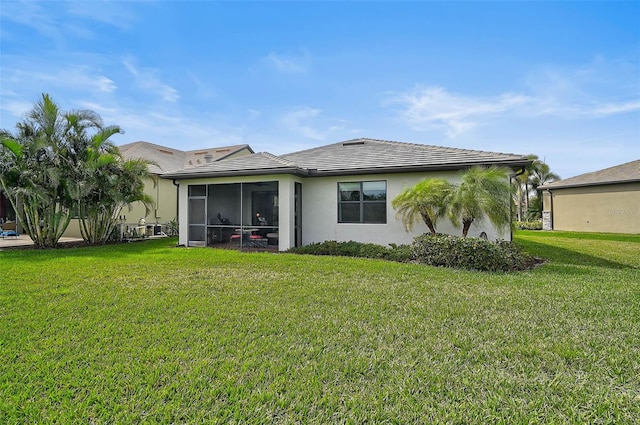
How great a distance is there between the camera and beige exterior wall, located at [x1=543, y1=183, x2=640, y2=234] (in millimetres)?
21266

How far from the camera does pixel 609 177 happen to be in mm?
22719

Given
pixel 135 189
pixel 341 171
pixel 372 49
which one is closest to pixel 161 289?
pixel 341 171

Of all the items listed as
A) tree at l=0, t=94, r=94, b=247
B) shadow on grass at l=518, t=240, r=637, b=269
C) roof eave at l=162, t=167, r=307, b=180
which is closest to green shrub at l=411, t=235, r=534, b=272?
shadow on grass at l=518, t=240, r=637, b=269

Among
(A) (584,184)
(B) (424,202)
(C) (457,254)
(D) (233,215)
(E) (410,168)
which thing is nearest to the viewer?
(C) (457,254)

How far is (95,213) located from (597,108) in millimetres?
22945

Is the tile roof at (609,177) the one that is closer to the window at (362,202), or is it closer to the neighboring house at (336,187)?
the neighboring house at (336,187)

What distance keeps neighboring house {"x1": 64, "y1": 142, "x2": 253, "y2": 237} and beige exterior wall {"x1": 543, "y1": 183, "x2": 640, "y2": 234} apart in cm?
2587

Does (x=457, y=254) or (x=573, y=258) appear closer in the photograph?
(x=457, y=254)

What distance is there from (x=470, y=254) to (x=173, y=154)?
24.1 metres

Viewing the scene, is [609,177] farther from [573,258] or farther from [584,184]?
[573,258]

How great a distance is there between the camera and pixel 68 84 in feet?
43.6

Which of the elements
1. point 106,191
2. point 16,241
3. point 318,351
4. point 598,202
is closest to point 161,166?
point 16,241

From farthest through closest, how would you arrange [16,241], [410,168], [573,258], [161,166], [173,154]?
1. [173,154]
2. [161,166]
3. [16,241]
4. [410,168]
5. [573,258]

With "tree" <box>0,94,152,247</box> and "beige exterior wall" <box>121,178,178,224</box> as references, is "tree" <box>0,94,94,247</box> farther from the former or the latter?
"beige exterior wall" <box>121,178,178,224</box>
